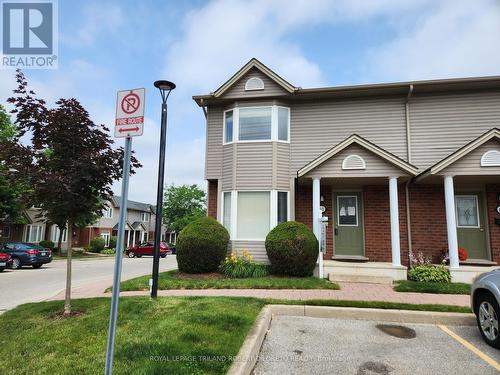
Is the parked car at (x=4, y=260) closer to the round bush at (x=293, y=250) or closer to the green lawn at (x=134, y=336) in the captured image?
the green lawn at (x=134, y=336)

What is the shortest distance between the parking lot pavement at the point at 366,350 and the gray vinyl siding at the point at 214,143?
25.1 ft

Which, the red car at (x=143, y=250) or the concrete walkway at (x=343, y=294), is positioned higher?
the concrete walkway at (x=343, y=294)

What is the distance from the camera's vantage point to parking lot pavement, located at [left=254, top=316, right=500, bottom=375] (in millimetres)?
4102

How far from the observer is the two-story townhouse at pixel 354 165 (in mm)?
10664

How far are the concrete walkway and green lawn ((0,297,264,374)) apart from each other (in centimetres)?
119

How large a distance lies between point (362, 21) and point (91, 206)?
10.2 m

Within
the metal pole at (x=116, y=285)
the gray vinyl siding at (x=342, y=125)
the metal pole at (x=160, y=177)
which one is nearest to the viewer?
the metal pole at (x=116, y=285)

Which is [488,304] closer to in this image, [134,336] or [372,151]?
[134,336]

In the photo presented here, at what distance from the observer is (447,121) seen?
1152 centimetres

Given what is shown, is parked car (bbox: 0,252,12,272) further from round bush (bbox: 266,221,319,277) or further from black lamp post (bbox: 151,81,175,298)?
round bush (bbox: 266,221,319,277)

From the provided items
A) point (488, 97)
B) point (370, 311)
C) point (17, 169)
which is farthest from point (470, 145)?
point (17, 169)

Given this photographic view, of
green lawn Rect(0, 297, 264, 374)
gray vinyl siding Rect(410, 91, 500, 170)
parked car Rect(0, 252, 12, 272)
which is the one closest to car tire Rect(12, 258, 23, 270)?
parked car Rect(0, 252, 12, 272)

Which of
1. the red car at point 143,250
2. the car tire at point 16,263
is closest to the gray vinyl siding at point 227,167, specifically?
the car tire at point 16,263

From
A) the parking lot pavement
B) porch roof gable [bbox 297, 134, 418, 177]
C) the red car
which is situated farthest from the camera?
the red car
